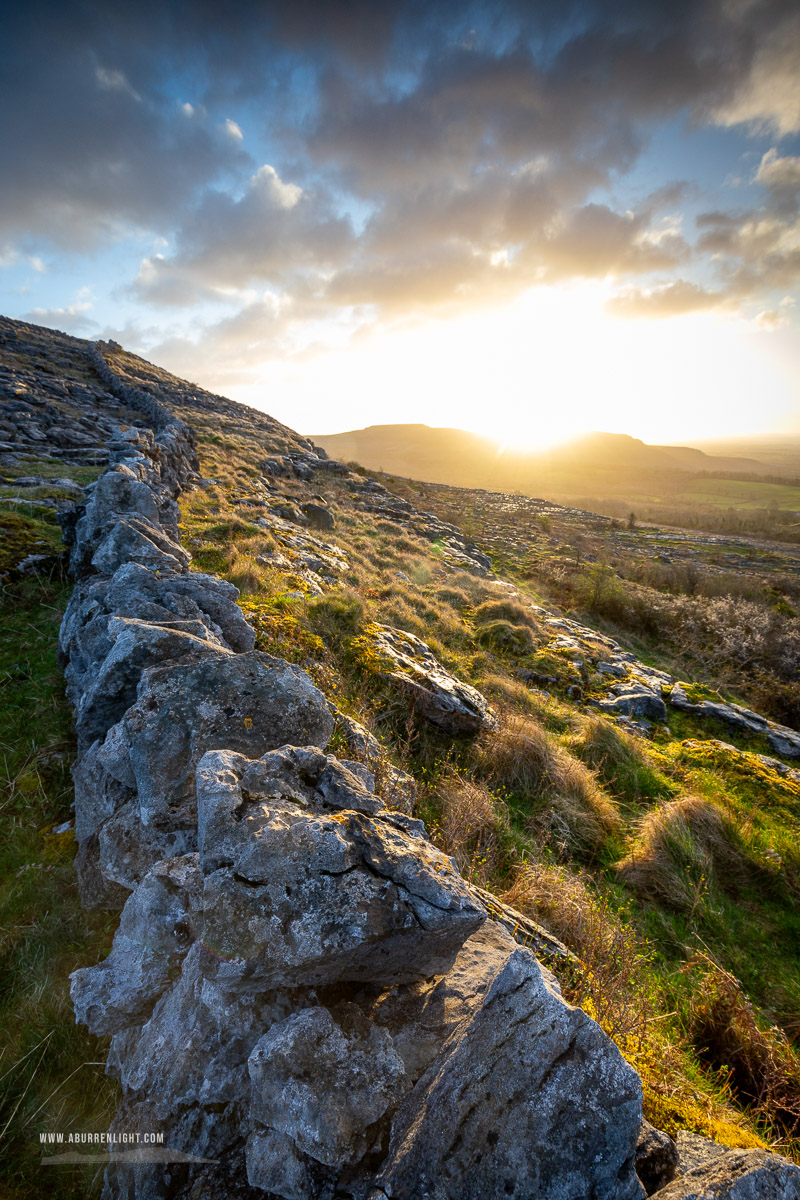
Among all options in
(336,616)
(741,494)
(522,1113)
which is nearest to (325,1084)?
(522,1113)

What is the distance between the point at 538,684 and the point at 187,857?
1021 centimetres

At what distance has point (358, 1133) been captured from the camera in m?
2.00

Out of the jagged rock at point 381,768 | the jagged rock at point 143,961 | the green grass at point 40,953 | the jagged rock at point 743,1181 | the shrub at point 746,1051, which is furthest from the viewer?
the jagged rock at point 381,768

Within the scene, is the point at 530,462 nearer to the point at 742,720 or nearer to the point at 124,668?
the point at 742,720

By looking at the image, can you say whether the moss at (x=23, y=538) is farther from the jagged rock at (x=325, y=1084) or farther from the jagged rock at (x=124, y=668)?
A: the jagged rock at (x=325, y=1084)

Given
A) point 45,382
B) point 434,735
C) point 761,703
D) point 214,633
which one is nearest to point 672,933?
point 434,735

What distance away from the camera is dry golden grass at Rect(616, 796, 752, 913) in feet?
19.5

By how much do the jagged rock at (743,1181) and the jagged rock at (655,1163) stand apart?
15cm

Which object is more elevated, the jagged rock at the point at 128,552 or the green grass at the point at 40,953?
the jagged rock at the point at 128,552

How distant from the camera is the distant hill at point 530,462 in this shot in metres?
113

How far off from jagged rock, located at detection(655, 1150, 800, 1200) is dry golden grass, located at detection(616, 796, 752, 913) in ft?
14.8

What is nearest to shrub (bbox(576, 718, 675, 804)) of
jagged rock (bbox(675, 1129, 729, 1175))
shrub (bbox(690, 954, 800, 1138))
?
shrub (bbox(690, 954, 800, 1138))

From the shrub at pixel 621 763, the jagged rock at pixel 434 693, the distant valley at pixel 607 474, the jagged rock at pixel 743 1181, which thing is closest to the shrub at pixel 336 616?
the jagged rock at pixel 434 693

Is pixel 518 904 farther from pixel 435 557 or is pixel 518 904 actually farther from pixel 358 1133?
pixel 435 557
